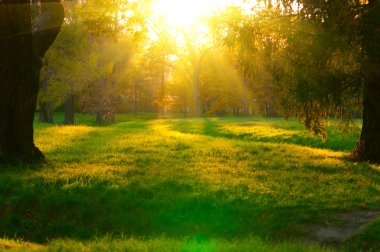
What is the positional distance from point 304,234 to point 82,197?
4.84 m

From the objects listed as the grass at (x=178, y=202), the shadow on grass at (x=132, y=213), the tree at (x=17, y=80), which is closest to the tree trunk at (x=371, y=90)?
the grass at (x=178, y=202)

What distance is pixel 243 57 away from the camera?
15.5m

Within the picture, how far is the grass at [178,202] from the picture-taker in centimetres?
725

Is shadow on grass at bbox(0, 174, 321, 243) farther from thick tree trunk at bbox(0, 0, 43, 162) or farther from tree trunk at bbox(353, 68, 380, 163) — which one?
tree trunk at bbox(353, 68, 380, 163)

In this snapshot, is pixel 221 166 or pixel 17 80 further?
pixel 221 166

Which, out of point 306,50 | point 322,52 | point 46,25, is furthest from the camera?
point 46,25

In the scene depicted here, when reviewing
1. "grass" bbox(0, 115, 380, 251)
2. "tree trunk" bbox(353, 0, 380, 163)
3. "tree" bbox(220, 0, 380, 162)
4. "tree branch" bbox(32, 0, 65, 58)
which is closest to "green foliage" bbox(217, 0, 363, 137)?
"tree" bbox(220, 0, 380, 162)

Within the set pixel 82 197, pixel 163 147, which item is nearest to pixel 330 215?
pixel 82 197

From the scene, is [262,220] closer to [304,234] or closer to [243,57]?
[304,234]

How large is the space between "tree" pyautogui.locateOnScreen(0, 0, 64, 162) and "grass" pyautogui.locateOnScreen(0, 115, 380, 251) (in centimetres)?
94

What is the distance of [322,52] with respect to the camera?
13125mm

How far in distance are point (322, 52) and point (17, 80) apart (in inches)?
345

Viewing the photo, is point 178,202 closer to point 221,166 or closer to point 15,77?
point 221,166

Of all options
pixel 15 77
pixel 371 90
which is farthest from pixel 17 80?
pixel 371 90
